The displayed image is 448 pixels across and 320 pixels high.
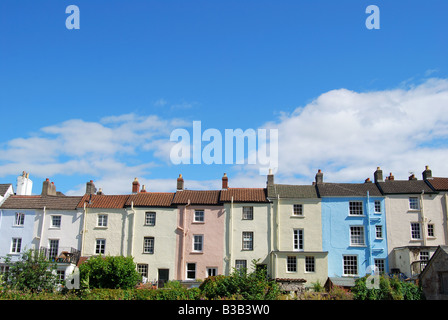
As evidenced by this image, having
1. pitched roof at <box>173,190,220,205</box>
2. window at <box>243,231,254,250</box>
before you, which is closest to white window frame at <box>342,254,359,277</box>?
window at <box>243,231,254,250</box>

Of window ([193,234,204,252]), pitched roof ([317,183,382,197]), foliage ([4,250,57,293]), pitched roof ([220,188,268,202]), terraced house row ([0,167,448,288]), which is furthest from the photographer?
pitched roof ([220,188,268,202])

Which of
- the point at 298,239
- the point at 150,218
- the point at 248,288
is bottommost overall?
the point at 248,288

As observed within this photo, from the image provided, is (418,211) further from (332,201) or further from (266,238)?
(266,238)

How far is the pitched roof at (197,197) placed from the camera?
45.4 m

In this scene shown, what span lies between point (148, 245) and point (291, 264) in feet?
47.8

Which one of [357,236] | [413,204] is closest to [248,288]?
→ [357,236]

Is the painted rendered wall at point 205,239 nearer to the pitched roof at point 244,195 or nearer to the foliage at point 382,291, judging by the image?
the pitched roof at point 244,195

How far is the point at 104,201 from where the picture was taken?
153 ft

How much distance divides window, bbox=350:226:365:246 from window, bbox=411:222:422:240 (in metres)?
4.96

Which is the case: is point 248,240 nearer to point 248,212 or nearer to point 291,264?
point 248,212

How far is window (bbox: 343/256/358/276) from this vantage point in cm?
4284

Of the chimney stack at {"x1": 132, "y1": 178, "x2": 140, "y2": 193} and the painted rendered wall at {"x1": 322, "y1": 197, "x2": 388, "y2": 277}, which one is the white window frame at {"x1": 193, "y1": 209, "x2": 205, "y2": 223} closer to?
the chimney stack at {"x1": 132, "y1": 178, "x2": 140, "y2": 193}

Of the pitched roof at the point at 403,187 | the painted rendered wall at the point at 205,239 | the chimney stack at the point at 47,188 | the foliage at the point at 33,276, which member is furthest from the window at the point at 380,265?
the chimney stack at the point at 47,188

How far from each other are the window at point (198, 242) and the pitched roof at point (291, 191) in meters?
8.31
